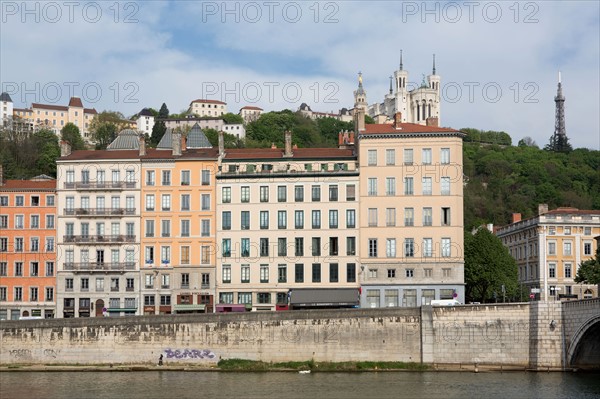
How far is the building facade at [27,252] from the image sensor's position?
81.6m

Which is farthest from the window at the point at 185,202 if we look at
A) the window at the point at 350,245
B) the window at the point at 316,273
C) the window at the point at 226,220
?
the window at the point at 350,245

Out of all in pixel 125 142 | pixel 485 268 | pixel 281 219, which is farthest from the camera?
pixel 125 142

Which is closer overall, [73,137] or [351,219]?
[351,219]

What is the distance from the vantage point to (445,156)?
76750mm

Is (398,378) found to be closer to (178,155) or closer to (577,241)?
(178,155)

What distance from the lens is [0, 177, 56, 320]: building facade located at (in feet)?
268

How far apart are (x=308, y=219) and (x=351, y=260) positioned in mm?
4668

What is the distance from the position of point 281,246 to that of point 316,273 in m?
3.51

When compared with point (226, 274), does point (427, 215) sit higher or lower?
higher

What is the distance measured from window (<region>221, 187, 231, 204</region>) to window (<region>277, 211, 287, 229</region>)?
4217 mm

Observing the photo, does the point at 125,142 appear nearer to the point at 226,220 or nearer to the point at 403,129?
the point at 226,220

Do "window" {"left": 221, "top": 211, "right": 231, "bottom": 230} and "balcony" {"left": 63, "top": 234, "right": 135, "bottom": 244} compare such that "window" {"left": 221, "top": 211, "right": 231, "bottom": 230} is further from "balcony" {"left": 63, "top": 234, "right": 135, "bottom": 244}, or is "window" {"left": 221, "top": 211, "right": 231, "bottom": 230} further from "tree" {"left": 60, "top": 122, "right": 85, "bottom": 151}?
"tree" {"left": 60, "top": 122, "right": 85, "bottom": 151}

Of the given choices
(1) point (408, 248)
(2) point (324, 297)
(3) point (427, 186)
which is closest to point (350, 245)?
(1) point (408, 248)

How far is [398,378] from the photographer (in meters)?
60.0
